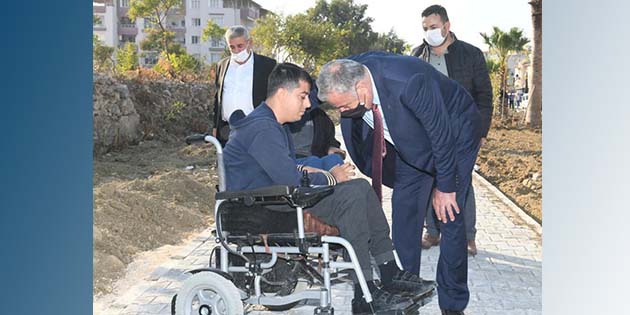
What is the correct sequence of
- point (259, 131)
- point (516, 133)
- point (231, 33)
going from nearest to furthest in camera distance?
1. point (259, 131)
2. point (231, 33)
3. point (516, 133)

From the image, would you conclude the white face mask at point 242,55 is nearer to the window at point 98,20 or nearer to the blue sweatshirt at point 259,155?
the blue sweatshirt at point 259,155

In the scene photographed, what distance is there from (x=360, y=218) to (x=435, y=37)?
1.79 metres

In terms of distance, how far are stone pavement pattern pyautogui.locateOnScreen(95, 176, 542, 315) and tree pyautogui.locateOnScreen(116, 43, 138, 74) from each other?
612 cm

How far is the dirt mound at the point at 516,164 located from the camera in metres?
8.17

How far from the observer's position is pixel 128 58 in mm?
11836

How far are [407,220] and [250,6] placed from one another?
41.1 ft

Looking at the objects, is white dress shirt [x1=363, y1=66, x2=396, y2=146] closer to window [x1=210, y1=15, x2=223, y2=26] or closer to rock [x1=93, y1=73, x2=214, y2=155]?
rock [x1=93, y1=73, x2=214, y2=155]

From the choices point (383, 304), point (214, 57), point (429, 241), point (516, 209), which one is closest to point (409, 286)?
point (383, 304)

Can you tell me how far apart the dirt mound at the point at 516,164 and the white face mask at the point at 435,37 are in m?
2.91

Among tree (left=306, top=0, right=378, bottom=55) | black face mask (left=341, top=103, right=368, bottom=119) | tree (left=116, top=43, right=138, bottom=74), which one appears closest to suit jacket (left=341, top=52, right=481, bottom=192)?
black face mask (left=341, top=103, right=368, bottom=119)

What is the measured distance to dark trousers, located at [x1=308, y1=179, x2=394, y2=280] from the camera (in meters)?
3.25

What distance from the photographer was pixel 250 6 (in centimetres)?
1588
